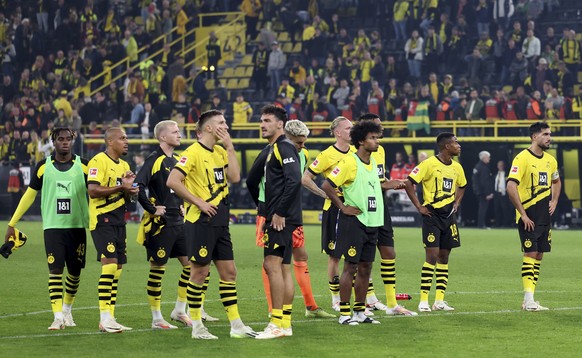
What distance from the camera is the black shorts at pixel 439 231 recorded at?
14.2 meters

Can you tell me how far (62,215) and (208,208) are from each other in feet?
6.74

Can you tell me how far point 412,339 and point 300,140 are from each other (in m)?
3.16

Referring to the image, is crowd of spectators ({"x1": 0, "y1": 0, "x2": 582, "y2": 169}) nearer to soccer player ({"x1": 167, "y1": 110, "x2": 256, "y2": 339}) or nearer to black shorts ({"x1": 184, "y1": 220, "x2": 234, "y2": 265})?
soccer player ({"x1": 167, "y1": 110, "x2": 256, "y2": 339})

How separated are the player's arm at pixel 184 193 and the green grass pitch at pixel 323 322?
1258 mm

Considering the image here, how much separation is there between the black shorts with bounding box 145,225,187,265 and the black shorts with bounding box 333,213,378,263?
181 cm

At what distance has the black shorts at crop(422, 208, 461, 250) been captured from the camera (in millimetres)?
14203

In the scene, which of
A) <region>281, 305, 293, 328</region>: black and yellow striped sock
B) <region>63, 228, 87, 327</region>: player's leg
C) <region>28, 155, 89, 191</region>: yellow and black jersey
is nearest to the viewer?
<region>281, 305, 293, 328</region>: black and yellow striped sock

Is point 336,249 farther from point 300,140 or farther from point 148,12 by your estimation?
point 148,12

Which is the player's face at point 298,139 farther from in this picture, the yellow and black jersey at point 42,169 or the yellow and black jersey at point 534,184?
the yellow and black jersey at point 534,184

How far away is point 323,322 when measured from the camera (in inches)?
502

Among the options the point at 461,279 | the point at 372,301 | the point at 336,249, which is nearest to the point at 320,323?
the point at 336,249

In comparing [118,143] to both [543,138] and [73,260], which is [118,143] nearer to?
[73,260]

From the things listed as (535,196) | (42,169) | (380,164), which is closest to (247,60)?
(380,164)

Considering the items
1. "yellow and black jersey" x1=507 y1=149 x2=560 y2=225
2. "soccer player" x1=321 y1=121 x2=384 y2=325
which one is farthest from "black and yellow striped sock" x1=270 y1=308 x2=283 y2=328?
"yellow and black jersey" x1=507 y1=149 x2=560 y2=225
